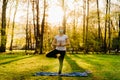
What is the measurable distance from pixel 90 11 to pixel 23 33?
17.7 meters

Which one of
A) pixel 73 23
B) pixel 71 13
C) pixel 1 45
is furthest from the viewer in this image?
pixel 73 23

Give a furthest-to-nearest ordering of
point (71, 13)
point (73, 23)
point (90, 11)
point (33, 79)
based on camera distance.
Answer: point (73, 23), point (71, 13), point (90, 11), point (33, 79)

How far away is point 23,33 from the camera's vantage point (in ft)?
201

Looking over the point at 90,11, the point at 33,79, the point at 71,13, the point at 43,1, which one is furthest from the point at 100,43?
the point at 33,79

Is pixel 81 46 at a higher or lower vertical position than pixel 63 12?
lower

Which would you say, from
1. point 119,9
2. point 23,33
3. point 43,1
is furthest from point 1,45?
point 23,33

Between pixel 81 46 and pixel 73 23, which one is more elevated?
pixel 73 23

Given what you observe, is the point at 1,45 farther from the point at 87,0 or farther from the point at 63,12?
the point at 87,0

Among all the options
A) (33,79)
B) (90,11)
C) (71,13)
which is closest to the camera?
(33,79)

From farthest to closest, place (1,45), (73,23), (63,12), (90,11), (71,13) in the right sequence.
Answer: (73,23) < (71,13) < (90,11) < (63,12) < (1,45)

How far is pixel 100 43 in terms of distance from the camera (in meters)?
48.7

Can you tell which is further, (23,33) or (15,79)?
(23,33)

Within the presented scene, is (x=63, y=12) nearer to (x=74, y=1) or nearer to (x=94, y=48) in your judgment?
(x=74, y=1)

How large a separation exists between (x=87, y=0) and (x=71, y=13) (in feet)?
35.8
